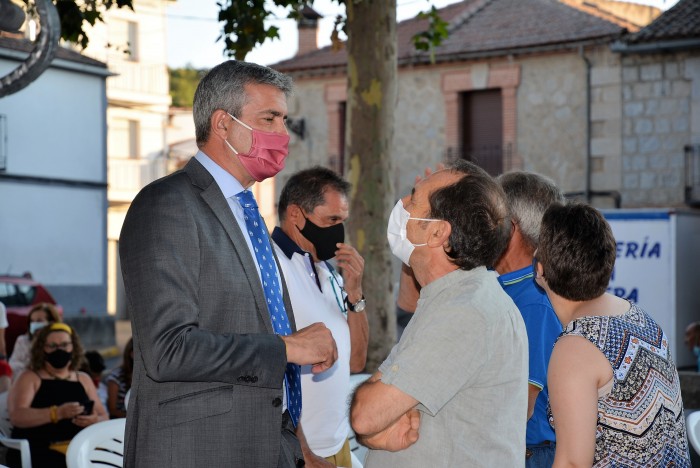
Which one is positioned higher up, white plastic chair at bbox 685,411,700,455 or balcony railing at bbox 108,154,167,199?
balcony railing at bbox 108,154,167,199

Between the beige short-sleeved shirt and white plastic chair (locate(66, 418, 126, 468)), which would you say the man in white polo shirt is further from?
the beige short-sleeved shirt

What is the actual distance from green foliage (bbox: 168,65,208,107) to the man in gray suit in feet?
173

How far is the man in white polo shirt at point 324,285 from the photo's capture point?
4.26 meters

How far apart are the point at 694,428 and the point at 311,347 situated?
312 centimetres

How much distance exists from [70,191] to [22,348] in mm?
16731

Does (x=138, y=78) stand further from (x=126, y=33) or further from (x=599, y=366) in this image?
(x=599, y=366)

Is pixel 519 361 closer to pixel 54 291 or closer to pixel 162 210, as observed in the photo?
pixel 162 210

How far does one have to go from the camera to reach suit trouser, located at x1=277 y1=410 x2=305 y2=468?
312 centimetres

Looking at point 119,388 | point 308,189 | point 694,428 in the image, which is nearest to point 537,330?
point 308,189

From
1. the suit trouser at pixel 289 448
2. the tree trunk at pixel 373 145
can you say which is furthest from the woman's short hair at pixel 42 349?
the suit trouser at pixel 289 448

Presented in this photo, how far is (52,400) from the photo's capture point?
6.55 m

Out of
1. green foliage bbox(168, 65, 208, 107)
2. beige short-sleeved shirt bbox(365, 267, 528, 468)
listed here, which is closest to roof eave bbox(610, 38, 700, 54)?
beige short-sleeved shirt bbox(365, 267, 528, 468)

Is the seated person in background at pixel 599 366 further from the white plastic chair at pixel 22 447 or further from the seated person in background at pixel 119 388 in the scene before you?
the seated person in background at pixel 119 388

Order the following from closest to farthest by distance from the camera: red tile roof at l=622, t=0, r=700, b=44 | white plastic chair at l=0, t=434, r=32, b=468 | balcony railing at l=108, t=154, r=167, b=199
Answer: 1. white plastic chair at l=0, t=434, r=32, b=468
2. red tile roof at l=622, t=0, r=700, b=44
3. balcony railing at l=108, t=154, r=167, b=199
